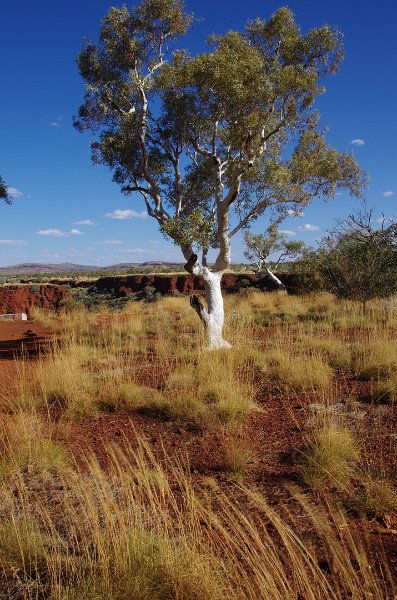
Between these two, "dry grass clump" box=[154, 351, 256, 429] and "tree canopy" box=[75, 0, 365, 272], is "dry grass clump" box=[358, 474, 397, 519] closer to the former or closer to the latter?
"dry grass clump" box=[154, 351, 256, 429]

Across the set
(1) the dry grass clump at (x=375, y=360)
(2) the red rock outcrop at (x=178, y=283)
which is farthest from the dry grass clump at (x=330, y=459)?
(2) the red rock outcrop at (x=178, y=283)

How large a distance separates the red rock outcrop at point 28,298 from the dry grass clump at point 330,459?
20693 mm

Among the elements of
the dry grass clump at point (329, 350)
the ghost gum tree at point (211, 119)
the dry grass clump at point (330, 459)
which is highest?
the ghost gum tree at point (211, 119)

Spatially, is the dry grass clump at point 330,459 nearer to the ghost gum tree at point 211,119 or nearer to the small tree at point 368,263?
the ghost gum tree at point 211,119

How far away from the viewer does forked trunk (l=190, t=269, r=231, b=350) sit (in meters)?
10.7

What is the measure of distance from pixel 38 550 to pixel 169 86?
10444 mm

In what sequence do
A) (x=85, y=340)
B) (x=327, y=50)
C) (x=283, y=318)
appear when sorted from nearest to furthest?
(x=327, y=50) < (x=85, y=340) < (x=283, y=318)

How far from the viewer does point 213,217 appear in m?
11.1

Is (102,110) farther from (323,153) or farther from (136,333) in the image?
(136,333)

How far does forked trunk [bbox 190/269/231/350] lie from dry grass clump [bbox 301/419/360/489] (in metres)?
5.93

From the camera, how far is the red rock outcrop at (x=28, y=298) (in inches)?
Result: 936

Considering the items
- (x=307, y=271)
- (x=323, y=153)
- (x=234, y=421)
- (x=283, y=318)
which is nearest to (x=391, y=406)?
(x=234, y=421)

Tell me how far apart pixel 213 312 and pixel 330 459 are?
687 cm

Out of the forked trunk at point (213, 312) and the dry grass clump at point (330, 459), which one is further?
the forked trunk at point (213, 312)
